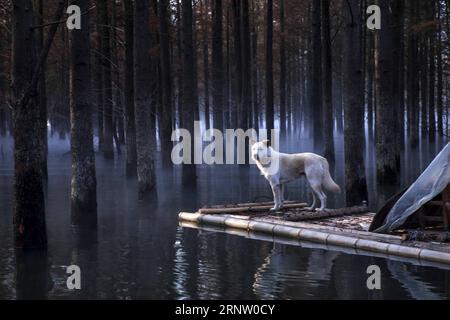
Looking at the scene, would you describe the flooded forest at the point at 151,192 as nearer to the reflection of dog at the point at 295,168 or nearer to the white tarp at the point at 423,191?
the white tarp at the point at 423,191

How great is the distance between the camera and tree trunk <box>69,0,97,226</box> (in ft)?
47.9

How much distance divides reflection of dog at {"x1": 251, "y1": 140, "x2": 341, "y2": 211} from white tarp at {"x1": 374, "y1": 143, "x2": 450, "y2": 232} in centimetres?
273

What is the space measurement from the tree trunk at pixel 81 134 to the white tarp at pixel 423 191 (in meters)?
6.69

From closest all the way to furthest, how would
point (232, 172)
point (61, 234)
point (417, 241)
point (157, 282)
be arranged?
1. point (157, 282)
2. point (417, 241)
3. point (61, 234)
4. point (232, 172)

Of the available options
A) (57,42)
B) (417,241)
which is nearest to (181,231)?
(417,241)


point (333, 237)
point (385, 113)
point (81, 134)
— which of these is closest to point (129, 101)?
point (385, 113)

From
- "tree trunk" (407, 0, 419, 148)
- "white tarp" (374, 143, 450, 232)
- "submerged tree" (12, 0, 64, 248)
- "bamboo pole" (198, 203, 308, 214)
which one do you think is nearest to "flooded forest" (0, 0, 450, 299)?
"submerged tree" (12, 0, 64, 248)

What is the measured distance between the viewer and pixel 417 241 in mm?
10695

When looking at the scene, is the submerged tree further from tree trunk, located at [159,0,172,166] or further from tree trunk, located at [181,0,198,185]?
tree trunk, located at [159,0,172,166]

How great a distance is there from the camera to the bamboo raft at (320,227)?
10.3m

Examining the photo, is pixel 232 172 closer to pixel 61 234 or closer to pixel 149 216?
pixel 149 216

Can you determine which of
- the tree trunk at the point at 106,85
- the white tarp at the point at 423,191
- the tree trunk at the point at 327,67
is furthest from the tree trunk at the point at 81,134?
the tree trunk at the point at 327,67

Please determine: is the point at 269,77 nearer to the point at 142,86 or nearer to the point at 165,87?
the point at 165,87

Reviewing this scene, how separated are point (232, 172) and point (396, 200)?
66.8ft
